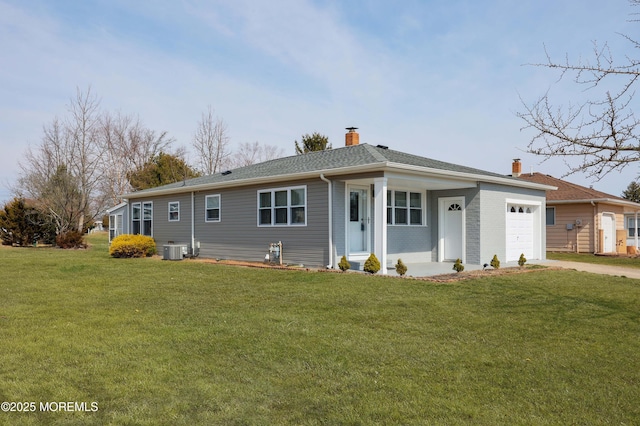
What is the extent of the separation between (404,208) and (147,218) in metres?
12.2

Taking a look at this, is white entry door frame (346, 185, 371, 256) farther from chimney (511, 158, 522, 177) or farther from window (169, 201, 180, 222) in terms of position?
chimney (511, 158, 522, 177)

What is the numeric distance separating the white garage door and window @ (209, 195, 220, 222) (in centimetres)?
1032

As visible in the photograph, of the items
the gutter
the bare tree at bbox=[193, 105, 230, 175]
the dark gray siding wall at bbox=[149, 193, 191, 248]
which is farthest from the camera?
the bare tree at bbox=[193, 105, 230, 175]

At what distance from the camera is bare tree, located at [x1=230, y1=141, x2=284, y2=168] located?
4432 centimetres

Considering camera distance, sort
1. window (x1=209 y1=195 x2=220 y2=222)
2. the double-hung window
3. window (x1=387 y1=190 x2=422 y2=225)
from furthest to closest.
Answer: the double-hung window < window (x1=209 y1=195 x2=220 y2=222) < window (x1=387 y1=190 x2=422 y2=225)

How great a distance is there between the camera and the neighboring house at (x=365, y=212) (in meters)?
12.6

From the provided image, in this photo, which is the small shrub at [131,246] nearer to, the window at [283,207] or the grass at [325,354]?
the window at [283,207]

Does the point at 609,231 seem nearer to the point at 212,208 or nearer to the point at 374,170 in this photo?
the point at 374,170

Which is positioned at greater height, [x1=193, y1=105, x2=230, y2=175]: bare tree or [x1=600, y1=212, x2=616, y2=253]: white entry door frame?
[x1=193, y1=105, x2=230, y2=175]: bare tree

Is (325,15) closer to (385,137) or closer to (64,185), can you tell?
(385,137)

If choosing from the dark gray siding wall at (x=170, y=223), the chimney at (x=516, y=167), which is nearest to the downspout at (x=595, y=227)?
the chimney at (x=516, y=167)

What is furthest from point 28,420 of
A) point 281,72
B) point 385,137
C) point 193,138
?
point 193,138

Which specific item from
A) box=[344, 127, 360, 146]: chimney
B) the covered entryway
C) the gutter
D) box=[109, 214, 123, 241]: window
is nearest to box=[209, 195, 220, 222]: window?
the gutter

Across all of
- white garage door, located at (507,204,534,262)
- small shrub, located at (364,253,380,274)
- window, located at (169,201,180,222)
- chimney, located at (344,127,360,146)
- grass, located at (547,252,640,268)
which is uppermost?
chimney, located at (344,127,360,146)
